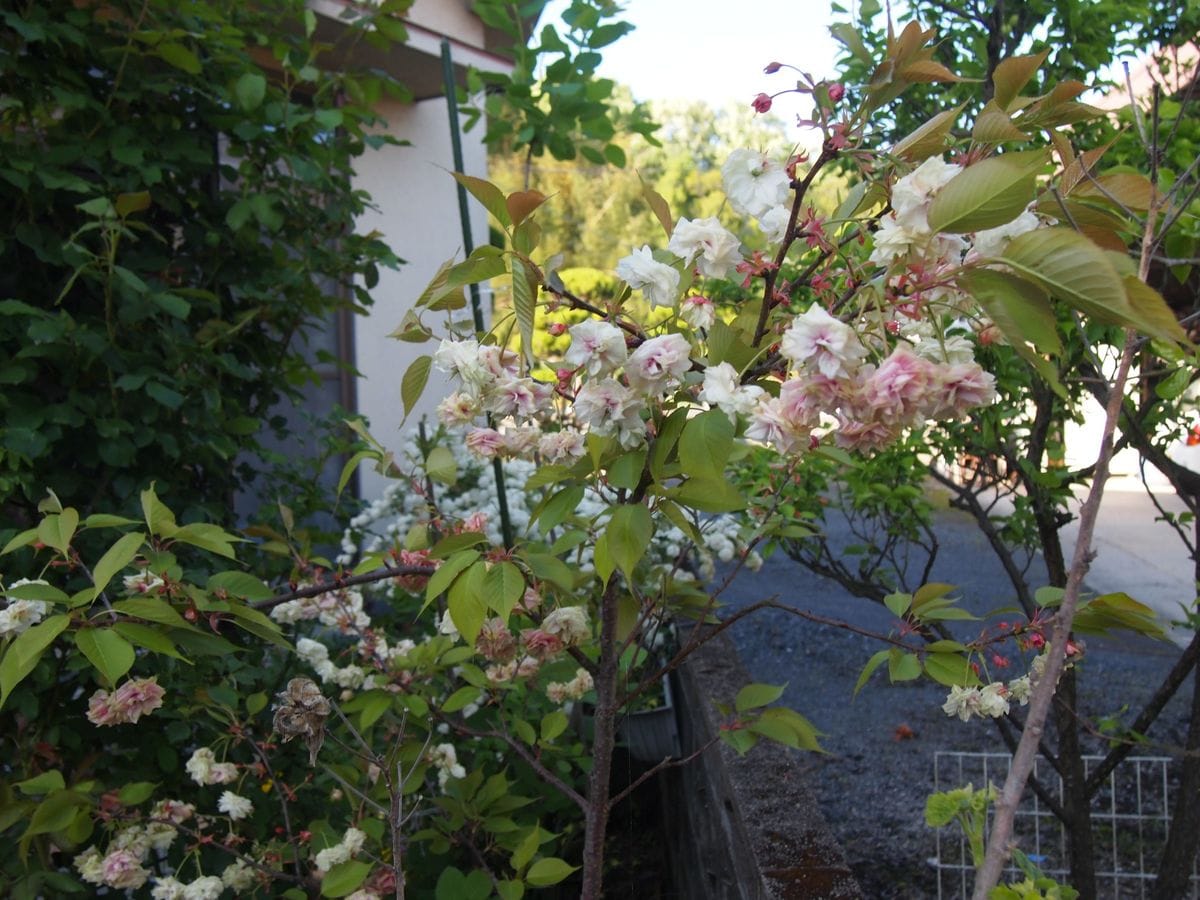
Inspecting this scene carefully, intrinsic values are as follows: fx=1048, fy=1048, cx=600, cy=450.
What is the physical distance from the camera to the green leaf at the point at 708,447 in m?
1.06

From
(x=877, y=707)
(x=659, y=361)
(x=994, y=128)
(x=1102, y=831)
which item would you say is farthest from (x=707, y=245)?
(x=877, y=707)

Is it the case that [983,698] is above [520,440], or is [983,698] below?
below

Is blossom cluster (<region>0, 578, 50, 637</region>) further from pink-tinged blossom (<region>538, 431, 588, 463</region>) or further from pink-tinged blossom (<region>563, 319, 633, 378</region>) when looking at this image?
pink-tinged blossom (<region>563, 319, 633, 378</region>)

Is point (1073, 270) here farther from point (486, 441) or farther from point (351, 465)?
point (351, 465)

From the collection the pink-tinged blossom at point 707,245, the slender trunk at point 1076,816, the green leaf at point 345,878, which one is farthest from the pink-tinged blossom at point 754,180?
the slender trunk at point 1076,816

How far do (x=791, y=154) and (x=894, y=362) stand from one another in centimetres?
37

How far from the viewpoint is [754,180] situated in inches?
46.3

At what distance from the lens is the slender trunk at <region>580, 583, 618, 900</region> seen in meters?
1.45

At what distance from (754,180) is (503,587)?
0.55 meters

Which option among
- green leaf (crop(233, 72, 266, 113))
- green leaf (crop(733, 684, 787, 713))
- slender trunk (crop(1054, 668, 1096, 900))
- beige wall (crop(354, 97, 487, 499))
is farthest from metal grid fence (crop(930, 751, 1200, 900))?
beige wall (crop(354, 97, 487, 499))

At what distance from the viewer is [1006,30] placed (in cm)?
263

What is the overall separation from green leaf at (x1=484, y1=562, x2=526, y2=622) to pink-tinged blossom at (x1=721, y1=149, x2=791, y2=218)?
50 centimetres

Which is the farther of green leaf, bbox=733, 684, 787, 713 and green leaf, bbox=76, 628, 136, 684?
green leaf, bbox=733, 684, 787, 713

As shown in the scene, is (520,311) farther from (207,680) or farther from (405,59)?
(405,59)
